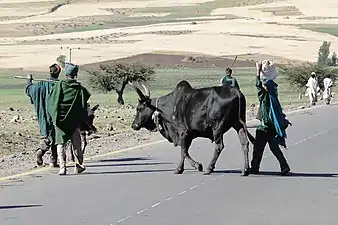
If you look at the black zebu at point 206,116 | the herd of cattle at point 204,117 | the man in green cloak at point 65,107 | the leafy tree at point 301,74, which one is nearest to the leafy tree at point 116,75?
the leafy tree at point 301,74

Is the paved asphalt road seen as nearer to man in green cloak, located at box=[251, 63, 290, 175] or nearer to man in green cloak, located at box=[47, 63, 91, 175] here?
man in green cloak, located at box=[251, 63, 290, 175]

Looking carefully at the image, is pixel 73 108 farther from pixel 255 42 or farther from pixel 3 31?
pixel 3 31

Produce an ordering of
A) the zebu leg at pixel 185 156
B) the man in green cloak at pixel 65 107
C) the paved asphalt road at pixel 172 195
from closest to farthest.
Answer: the paved asphalt road at pixel 172 195 → the man in green cloak at pixel 65 107 → the zebu leg at pixel 185 156

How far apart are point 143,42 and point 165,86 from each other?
4724 cm

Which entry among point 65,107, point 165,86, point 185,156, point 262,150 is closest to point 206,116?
point 185,156

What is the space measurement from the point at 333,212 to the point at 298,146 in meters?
9.35

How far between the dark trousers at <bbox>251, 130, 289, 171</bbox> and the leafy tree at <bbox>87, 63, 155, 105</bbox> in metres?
34.6

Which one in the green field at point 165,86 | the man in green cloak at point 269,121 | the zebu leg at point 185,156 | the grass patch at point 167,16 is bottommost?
the grass patch at point 167,16

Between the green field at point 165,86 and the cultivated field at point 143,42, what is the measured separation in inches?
2.4

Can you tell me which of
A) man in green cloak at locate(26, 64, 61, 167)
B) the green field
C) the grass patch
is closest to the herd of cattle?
man in green cloak at locate(26, 64, 61, 167)

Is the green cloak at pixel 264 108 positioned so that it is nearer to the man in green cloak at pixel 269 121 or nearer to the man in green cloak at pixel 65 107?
the man in green cloak at pixel 269 121

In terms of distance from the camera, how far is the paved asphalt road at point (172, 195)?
11.7 meters

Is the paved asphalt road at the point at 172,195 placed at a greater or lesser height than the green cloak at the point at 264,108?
lesser

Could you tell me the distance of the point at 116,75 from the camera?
52.2 m
